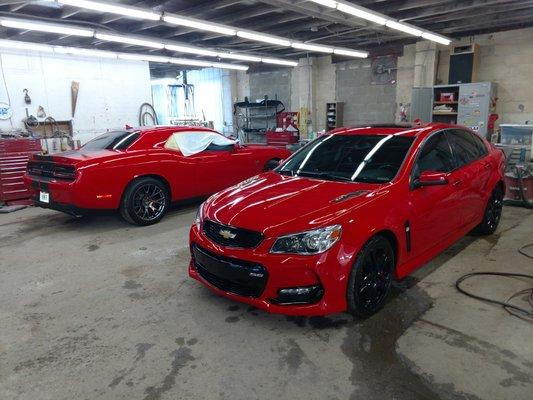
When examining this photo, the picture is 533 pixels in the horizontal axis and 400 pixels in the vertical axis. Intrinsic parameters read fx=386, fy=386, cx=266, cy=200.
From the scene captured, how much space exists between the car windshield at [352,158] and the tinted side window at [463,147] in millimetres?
703

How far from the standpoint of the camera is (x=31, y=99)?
30.5 ft

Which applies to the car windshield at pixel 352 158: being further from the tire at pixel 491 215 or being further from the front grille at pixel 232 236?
the tire at pixel 491 215

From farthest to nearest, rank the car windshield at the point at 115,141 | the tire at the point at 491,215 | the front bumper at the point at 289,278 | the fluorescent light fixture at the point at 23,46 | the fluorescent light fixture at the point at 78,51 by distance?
the fluorescent light fixture at the point at 78,51
the fluorescent light fixture at the point at 23,46
the car windshield at the point at 115,141
the tire at the point at 491,215
the front bumper at the point at 289,278

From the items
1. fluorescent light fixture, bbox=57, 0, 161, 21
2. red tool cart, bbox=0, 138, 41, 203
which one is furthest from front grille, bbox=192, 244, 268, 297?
red tool cart, bbox=0, 138, 41, 203

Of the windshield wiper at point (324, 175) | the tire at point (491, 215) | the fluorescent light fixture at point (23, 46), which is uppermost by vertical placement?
the fluorescent light fixture at point (23, 46)

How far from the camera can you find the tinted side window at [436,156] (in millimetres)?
3217

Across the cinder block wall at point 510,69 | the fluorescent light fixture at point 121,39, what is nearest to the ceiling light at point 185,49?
the fluorescent light fixture at point 121,39

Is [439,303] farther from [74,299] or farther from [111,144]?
[111,144]

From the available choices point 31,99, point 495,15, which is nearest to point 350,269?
point 495,15

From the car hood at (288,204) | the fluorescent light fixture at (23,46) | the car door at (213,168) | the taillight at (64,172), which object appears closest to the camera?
the car hood at (288,204)

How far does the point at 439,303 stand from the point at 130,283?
2.62 metres

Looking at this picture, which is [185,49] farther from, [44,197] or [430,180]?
[430,180]

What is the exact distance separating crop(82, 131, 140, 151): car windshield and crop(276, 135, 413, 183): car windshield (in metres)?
2.61

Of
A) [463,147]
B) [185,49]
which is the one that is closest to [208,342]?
[463,147]
